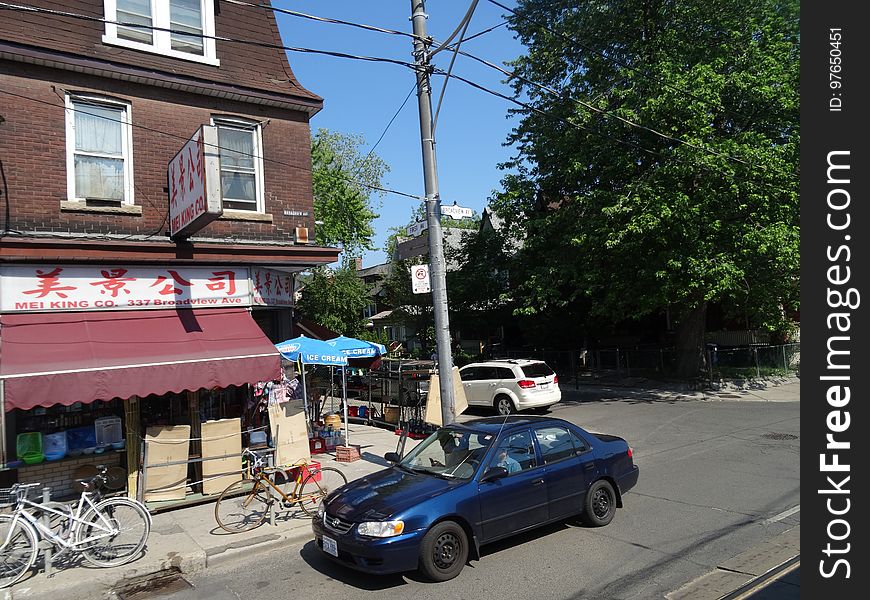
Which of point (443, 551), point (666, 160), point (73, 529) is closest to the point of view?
point (443, 551)

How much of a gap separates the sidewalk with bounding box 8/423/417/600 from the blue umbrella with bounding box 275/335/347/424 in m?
3.05

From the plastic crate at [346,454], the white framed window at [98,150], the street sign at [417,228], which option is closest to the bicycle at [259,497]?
the plastic crate at [346,454]

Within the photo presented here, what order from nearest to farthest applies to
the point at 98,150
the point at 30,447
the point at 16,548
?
1. the point at 16,548
2. the point at 30,447
3. the point at 98,150

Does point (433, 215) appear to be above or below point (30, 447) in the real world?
above

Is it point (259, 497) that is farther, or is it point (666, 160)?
point (666, 160)

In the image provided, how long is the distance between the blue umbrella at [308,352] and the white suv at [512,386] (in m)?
6.51

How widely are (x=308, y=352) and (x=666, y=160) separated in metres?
12.7

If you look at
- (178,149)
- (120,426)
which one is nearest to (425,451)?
(120,426)

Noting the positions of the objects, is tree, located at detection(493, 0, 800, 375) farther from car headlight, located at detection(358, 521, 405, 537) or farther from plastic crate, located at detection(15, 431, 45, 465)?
plastic crate, located at detection(15, 431, 45, 465)

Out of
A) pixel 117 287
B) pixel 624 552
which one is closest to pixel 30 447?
pixel 117 287

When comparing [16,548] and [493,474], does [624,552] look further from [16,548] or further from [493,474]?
[16,548]

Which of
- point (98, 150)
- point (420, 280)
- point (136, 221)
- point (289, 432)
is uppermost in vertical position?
point (98, 150)

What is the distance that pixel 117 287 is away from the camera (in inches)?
375

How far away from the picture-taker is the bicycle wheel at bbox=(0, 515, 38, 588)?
610 centimetres
